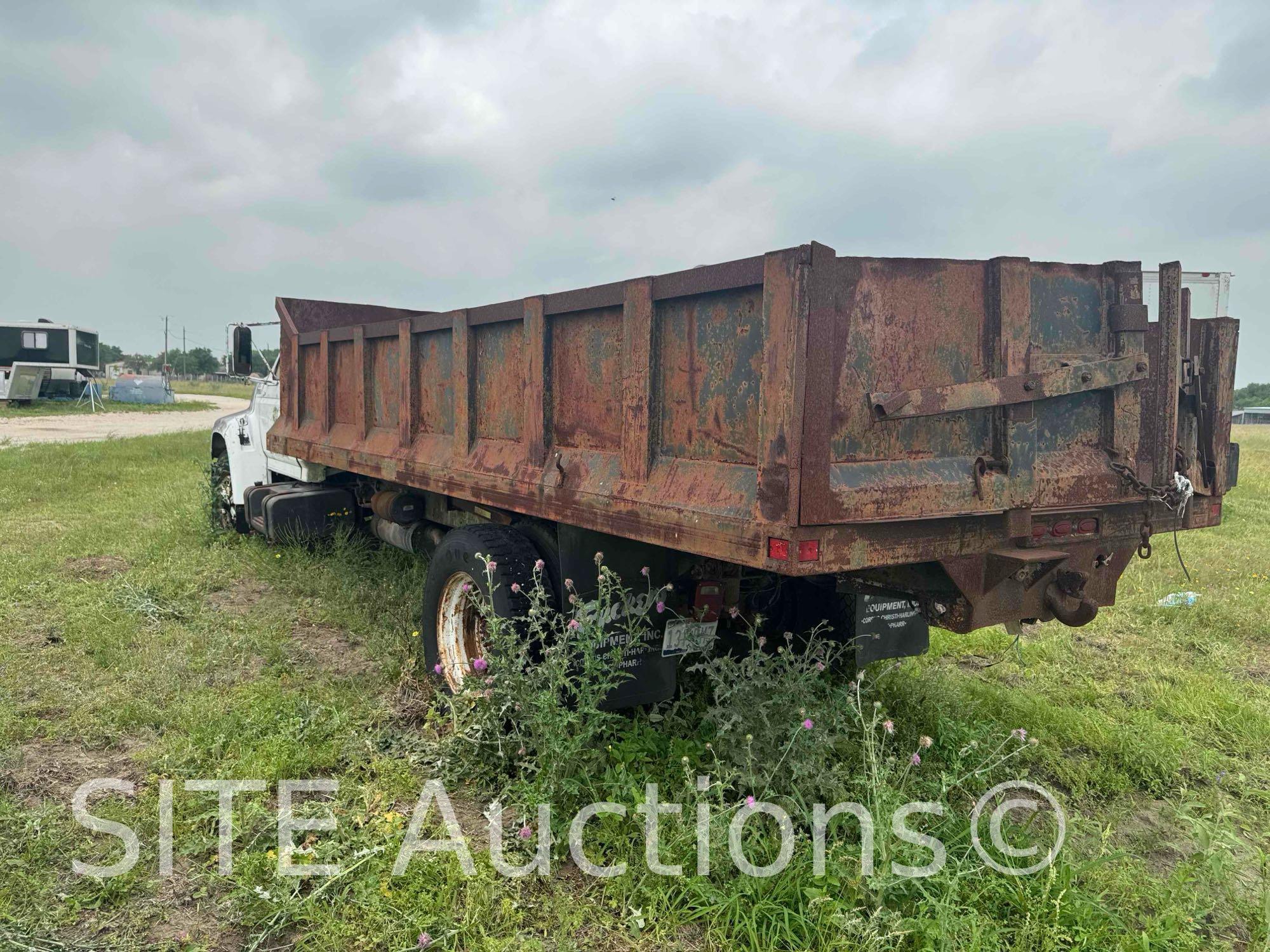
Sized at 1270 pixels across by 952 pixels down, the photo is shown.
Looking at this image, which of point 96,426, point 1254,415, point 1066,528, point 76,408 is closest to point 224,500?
point 1066,528

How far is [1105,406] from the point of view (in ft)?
10.2

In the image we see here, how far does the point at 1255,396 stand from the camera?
75.1 m

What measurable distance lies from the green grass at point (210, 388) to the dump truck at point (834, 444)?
47522 millimetres

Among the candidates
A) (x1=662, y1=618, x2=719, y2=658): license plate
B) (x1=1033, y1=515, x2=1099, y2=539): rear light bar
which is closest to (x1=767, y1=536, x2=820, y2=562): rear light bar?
(x1=1033, y1=515, x2=1099, y2=539): rear light bar

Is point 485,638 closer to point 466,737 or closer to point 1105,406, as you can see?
point 466,737

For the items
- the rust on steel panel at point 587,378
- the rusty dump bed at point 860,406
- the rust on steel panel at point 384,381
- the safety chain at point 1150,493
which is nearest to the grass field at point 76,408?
the rust on steel panel at point 384,381

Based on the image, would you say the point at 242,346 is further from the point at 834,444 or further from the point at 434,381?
the point at 834,444

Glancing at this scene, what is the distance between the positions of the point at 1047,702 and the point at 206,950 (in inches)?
155

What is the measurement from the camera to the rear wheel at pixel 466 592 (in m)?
3.72

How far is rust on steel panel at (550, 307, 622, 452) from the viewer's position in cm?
328

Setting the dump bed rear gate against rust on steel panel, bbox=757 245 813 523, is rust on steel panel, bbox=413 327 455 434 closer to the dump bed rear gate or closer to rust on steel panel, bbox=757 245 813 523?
rust on steel panel, bbox=757 245 813 523

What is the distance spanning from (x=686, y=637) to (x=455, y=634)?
51.3 inches

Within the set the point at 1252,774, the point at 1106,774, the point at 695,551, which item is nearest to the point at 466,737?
the point at 695,551

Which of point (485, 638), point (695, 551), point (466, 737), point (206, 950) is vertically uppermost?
point (695, 551)
